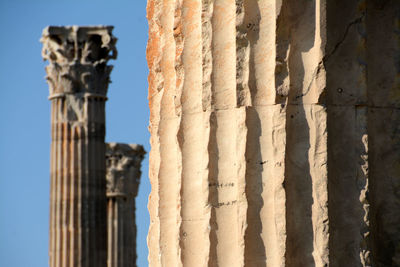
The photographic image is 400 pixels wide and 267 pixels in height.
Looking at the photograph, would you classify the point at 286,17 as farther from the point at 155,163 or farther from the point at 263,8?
the point at 155,163

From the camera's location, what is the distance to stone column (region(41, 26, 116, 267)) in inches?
966

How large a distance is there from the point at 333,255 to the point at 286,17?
49.5 inches

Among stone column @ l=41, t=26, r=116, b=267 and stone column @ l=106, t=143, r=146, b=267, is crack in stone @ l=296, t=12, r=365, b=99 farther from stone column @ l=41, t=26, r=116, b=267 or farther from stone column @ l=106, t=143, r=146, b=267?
stone column @ l=106, t=143, r=146, b=267

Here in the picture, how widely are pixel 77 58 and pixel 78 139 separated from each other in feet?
6.22

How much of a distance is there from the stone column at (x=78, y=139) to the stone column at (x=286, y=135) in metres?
18.7

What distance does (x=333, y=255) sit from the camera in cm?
559

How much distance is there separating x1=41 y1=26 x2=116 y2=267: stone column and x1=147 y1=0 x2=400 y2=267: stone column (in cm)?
1868

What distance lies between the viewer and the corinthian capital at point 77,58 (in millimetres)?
25344

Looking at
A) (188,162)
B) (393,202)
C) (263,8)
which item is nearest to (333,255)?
(393,202)

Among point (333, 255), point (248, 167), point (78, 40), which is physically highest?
point (78, 40)

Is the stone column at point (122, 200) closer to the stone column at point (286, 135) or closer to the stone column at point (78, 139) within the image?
the stone column at point (78, 139)

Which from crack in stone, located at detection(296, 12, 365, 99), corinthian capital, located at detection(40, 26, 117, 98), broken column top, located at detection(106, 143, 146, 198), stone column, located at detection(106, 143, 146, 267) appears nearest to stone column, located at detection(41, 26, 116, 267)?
corinthian capital, located at detection(40, 26, 117, 98)

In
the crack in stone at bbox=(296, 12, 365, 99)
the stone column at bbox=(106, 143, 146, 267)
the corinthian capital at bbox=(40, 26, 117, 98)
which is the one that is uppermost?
the corinthian capital at bbox=(40, 26, 117, 98)

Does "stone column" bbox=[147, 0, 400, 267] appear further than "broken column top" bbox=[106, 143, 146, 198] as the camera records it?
No
